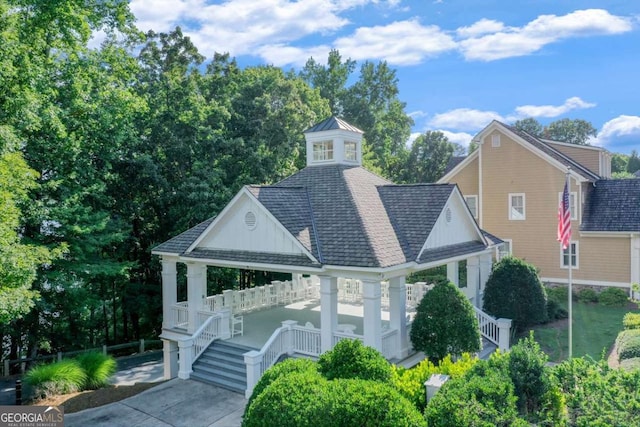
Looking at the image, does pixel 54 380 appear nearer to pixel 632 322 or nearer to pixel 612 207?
pixel 632 322

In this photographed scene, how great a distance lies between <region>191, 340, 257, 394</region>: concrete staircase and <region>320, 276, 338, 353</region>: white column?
7.95 feet

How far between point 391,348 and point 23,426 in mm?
8793

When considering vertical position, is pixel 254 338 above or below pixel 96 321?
above

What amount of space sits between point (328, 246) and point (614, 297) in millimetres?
16829

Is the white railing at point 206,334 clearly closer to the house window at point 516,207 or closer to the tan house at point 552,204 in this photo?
the tan house at point 552,204

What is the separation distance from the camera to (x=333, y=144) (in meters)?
17.5

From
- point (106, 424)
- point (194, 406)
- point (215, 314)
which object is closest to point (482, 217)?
point (215, 314)

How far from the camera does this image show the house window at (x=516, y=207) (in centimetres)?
2589

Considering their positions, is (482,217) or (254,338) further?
(482,217)

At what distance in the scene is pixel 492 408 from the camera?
641cm

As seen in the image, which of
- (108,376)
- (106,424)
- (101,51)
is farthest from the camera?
(101,51)

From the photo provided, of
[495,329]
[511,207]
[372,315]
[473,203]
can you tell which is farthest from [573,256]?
[372,315]

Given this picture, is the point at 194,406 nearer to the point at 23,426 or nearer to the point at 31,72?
the point at 23,426

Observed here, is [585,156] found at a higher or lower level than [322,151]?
higher
